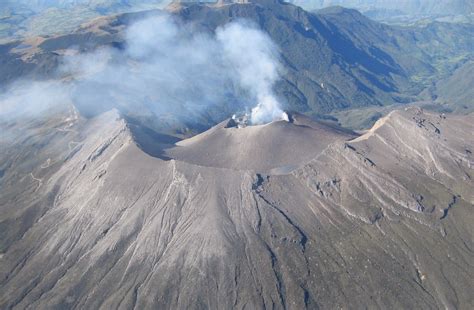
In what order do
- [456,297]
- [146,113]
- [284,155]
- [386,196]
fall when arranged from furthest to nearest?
1. [146,113]
2. [284,155]
3. [386,196]
4. [456,297]

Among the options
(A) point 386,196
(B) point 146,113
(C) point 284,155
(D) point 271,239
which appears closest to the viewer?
(D) point 271,239

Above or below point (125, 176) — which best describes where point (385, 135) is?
above

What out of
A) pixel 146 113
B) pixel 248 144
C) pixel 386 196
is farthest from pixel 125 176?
pixel 146 113

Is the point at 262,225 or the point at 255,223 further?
the point at 255,223

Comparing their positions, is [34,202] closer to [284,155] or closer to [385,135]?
[284,155]

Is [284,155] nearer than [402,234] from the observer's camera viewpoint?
No

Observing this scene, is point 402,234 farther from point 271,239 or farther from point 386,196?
point 271,239

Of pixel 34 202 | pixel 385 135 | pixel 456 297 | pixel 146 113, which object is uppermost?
pixel 385 135

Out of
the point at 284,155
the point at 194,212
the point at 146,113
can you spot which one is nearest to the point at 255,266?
the point at 194,212
